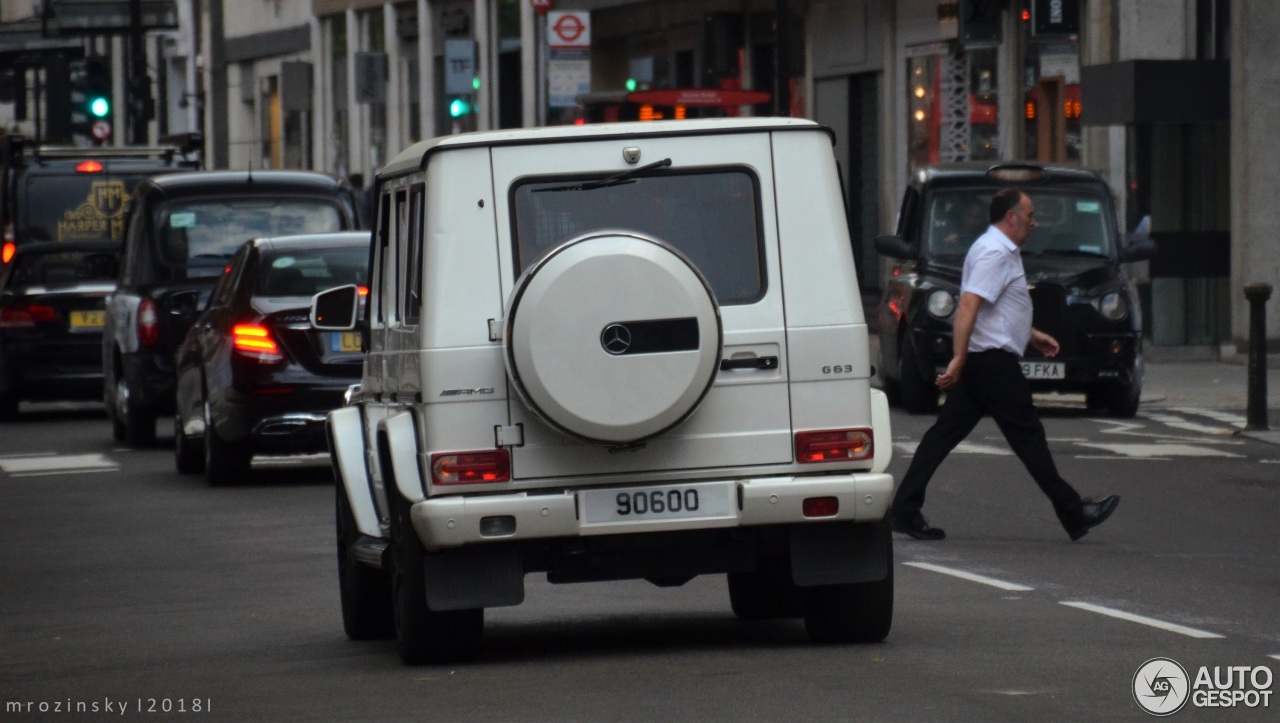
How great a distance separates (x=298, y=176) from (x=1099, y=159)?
515 inches

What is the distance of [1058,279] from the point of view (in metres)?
21.1

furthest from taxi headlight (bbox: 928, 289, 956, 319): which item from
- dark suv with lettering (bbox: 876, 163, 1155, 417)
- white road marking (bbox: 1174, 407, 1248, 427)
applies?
white road marking (bbox: 1174, 407, 1248, 427)

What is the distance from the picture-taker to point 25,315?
23812 millimetres

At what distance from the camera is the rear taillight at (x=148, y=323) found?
1973 centimetres

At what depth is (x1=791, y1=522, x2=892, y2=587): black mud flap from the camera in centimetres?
877

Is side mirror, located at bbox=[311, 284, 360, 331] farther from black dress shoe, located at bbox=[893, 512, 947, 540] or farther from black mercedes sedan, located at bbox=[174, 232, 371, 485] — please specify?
black mercedes sedan, located at bbox=[174, 232, 371, 485]

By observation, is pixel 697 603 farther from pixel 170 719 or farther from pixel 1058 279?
pixel 1058 279

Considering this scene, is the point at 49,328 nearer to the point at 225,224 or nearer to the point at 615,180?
the point at 225,224

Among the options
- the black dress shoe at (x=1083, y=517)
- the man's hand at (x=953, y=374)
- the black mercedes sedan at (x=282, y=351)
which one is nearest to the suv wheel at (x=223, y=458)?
the black mercedes sedan at (x=282, y=351)

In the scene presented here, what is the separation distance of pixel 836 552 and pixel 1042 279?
497 inches

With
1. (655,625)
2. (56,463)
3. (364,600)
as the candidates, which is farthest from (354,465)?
(56,463)

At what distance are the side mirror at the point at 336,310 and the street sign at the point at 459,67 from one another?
24.6 m

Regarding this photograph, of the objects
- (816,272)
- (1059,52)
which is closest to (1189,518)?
(816,272)

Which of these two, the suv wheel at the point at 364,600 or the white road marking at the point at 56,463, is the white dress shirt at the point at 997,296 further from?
the white road marking at the point at 56,463
